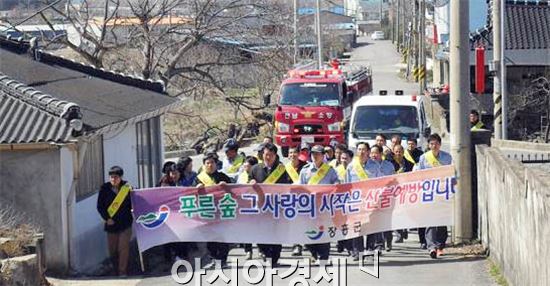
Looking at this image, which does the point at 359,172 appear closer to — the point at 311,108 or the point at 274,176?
the point at 274,176

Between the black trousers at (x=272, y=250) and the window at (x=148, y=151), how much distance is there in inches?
191

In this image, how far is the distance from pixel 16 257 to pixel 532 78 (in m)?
33.7

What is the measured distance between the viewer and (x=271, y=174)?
46.4 ft

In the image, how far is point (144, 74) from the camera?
28.2m

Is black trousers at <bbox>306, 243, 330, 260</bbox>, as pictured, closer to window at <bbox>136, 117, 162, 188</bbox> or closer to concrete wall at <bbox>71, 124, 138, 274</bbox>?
concrete wall at <bbox>71, 124, 138, 274</bbox>

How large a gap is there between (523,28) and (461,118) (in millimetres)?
29435

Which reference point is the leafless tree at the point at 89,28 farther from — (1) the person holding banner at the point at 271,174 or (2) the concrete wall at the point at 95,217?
(1) the person holding banner at the point at 271,174

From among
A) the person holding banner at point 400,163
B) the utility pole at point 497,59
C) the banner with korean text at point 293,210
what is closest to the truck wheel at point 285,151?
the utility pole at point 497,59

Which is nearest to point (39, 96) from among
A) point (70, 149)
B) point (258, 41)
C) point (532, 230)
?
point (70, 149)

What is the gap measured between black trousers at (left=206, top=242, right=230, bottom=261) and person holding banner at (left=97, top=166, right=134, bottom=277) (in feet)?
3.77

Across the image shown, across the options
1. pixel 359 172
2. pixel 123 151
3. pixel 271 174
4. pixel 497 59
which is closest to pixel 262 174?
pixel 271 174

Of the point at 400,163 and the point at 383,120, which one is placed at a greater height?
the point at 383,120

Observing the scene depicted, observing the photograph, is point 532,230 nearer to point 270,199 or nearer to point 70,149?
point 270,199

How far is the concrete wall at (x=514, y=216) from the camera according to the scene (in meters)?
8.99
